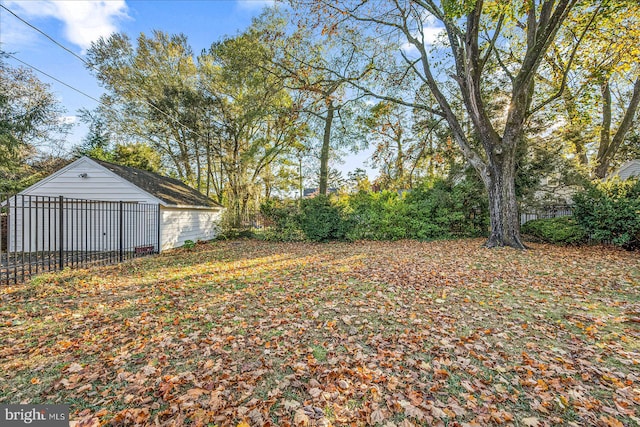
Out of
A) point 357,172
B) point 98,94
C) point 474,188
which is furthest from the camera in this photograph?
point 357,172

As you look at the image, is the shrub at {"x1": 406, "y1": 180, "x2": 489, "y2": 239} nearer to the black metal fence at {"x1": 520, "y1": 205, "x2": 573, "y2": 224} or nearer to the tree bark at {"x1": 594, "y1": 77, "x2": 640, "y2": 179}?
the black metal fence at {"x1": 520, "y1": 205, "x2": 573, "y2": 224}

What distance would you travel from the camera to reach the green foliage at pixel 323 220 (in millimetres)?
12398

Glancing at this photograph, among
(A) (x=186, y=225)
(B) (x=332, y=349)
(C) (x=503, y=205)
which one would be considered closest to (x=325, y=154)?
(A) (x=186, y=225)

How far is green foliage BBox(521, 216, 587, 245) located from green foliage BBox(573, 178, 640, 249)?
298 millimetres

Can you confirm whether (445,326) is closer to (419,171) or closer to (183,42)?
(419,171)

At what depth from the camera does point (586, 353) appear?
296 centimetres

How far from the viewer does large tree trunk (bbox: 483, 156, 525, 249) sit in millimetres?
9367

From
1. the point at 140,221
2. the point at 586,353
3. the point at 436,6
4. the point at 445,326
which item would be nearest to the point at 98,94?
the point at 140,221

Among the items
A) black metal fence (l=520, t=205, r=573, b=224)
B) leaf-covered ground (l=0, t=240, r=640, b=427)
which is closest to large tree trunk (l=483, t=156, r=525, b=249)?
black metal fence (l=520, t=205, r=573, b=224)

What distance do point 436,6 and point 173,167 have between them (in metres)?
18.9

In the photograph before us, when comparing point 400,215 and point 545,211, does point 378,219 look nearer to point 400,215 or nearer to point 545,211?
point 400,215

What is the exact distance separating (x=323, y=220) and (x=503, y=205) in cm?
694

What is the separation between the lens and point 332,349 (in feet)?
10.1

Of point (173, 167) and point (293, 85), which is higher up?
point (293, 85)
